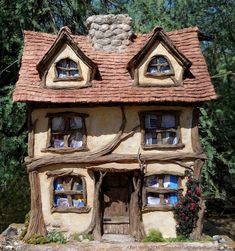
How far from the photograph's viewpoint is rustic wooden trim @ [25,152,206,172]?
37.9 feet

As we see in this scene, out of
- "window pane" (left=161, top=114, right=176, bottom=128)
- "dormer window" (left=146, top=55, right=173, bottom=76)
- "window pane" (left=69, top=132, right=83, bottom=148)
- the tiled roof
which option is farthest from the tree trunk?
"dormer window" (left=146, top=55, right=173, bottom=76)

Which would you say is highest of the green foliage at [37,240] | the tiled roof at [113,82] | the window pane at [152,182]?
the tiled roof at [113,82]

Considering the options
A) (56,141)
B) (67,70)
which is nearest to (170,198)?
(56,141)

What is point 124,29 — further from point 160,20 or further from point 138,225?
point 138,225

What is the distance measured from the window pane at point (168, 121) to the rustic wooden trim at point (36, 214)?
12.2 ft

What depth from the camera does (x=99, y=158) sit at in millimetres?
11539

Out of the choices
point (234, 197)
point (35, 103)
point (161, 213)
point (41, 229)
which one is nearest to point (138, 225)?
point (161, 213)

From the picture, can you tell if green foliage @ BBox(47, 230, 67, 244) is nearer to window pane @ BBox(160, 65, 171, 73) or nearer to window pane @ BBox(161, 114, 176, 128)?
window pane @ BBox(161, 114, 176, 128)

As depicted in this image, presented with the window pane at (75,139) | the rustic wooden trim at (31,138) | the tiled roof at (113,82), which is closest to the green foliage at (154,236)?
the window pane at (75,139)

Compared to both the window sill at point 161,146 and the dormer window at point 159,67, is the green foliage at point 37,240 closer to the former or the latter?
the window sill at point 161,146

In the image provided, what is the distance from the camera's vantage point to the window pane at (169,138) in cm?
1184

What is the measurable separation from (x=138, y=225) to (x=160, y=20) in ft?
26.1

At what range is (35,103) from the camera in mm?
11664

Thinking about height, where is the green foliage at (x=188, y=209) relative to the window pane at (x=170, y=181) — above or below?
below
